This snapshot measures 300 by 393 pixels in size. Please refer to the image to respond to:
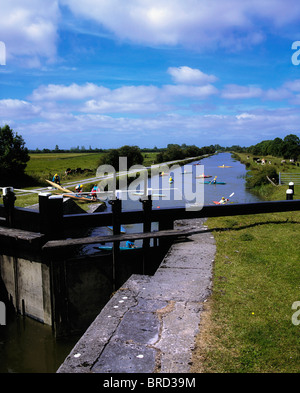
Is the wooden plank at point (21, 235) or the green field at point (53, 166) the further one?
the green field at point (53, 166)

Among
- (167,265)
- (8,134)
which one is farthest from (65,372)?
(8,134)

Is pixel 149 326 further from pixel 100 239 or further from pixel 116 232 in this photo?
pixel 116 232

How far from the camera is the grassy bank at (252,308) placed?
2.75 m

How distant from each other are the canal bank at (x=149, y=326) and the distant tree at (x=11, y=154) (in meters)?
24.9

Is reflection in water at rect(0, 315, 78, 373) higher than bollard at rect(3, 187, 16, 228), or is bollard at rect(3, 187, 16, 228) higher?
bollard at rect(3, 187, 16, 228)

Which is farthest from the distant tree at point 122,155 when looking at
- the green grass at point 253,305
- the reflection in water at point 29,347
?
the green grass at point 253,305

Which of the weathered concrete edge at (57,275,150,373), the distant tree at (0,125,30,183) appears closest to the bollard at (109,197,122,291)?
the weathered concrete edge at (57,275,150,373)

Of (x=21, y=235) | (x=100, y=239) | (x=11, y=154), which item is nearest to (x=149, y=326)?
(x=100, y=239)

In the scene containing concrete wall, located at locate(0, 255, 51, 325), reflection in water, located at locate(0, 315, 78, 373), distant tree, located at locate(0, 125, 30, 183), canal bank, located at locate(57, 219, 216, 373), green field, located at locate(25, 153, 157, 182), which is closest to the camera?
canal bank, located at locate(57, 219, 216, 373)

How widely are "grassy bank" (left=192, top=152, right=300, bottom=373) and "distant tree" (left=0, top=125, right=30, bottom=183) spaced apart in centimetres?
2422

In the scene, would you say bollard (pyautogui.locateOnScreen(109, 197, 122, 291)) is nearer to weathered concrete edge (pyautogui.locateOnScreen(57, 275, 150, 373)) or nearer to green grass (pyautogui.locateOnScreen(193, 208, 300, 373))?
weathered concrete edge (pyautogui.locateOnScreen(57, 275, 150, 373))

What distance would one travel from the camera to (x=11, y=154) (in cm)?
2714

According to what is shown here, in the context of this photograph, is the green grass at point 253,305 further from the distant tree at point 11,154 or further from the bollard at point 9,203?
the distant tree at point 11,154

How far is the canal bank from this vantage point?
2.73m
